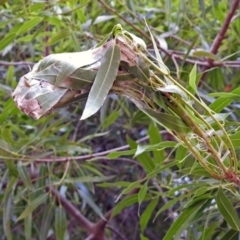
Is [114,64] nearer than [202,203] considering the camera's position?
Yes

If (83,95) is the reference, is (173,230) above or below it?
below

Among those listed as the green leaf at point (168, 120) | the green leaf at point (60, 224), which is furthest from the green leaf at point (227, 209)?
the green leaf at point (60, 224)

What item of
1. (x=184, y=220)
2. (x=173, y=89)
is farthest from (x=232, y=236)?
(x=173, y=89)

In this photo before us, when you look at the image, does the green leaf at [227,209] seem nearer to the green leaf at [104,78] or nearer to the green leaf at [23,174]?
the green leaf at [104,78]

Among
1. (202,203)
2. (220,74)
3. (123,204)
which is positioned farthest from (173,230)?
(220,74)

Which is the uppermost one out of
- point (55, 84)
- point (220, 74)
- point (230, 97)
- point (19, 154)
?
point (55, 84)

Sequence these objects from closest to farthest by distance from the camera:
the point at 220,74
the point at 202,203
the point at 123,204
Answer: the point at 202,203, the point at 123,204, the point at 220,74

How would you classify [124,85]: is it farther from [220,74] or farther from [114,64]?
[220,74]

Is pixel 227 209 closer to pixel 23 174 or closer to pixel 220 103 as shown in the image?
pixel 220 103
